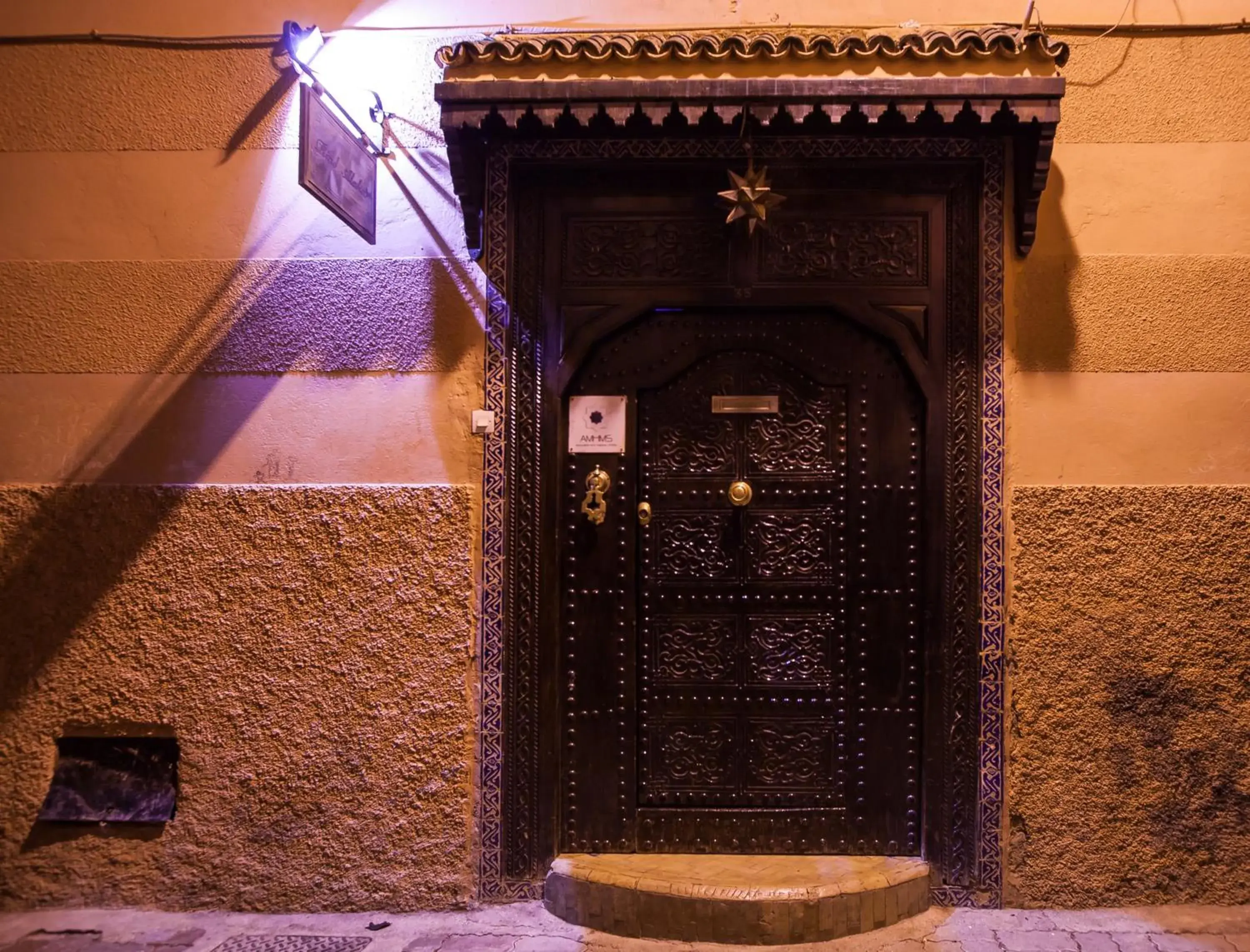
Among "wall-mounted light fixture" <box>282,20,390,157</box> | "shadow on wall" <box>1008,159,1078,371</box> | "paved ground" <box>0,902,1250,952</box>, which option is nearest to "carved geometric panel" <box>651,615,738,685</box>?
"paved ground" <box>0,902,1250,952</box>

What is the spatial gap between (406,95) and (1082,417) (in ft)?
10.1

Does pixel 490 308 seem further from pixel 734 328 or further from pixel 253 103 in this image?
pixel 253 103

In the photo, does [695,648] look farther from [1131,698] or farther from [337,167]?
[337,167]

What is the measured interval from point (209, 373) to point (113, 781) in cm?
171

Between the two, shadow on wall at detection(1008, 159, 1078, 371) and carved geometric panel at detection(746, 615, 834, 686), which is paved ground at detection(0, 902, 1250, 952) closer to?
carved geometric panel at detection(746, 615, 834, 686)

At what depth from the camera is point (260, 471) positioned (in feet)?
9.93

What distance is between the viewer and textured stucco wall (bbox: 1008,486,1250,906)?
9.37 ft

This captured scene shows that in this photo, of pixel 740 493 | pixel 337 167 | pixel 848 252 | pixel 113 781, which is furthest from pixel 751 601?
pixel 113 781

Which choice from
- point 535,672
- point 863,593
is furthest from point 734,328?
point 535,672

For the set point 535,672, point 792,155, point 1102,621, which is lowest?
point 535,672

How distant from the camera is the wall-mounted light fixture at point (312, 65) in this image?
2.66m

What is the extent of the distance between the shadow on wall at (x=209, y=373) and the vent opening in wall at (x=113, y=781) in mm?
439

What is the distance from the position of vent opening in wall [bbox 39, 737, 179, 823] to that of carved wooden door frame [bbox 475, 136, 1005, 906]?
50.4 inches

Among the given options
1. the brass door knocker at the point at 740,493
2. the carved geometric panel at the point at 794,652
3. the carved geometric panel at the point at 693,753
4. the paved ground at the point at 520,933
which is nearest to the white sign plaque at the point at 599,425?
the brass door knocker at the point at 740,493
